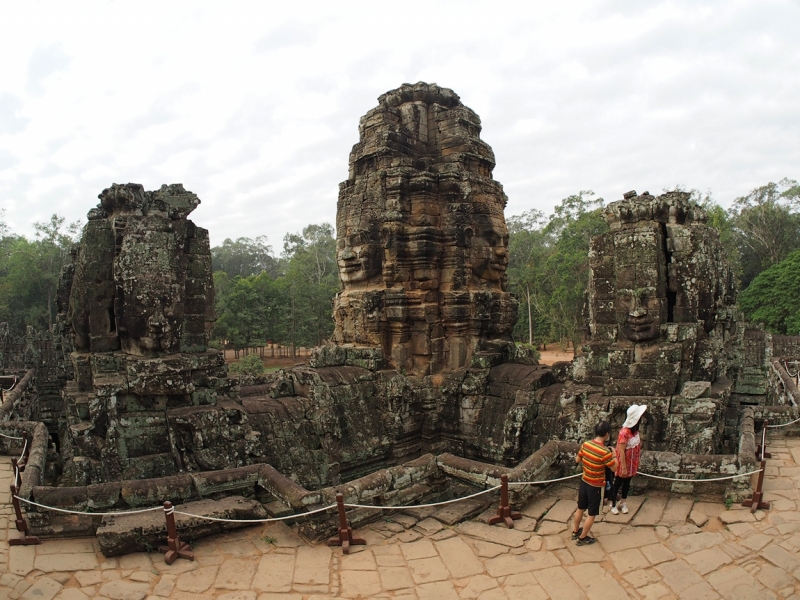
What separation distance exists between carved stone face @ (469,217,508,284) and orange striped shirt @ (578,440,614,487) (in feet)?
19.4

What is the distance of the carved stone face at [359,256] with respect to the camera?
9.97 meters

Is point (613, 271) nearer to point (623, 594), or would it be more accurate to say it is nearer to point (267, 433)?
point (623, 594)

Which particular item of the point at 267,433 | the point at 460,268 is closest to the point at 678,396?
the point at 460,268

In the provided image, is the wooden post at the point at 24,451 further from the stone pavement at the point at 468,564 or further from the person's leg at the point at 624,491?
the person's leg at the point at 624,491

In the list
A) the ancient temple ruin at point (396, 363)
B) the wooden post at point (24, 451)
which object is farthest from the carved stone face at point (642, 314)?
the wooden post at point (24, 451)

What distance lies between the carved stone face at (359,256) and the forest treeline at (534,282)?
1599 centimetres

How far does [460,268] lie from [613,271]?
125 inches

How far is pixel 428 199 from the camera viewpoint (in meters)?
10.1

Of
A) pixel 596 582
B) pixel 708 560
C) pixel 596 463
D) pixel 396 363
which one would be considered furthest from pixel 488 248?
pixel 596 582

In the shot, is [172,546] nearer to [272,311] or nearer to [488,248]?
[488,248]

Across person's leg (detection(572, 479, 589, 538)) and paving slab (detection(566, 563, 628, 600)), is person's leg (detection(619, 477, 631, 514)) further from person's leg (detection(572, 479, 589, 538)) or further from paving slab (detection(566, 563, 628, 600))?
paving slab (detection(566, 563, 628, 600))

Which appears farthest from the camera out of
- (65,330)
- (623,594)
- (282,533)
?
(65,330)

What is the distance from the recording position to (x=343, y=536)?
4801 millimetres

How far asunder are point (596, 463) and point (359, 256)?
630 centimetres
